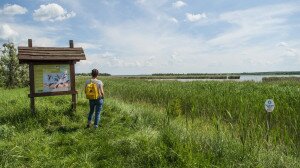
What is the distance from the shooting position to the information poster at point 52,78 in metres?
11.3

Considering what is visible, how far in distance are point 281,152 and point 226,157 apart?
1293 millimetres

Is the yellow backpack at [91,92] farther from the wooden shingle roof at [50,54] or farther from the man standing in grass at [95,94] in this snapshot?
the wooden shingle roof at [50,54]

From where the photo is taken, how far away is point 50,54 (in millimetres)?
11453

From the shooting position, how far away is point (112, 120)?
10.4 metres

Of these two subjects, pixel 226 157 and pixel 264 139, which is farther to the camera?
pixel 264 139

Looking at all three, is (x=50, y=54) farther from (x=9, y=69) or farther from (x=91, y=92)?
(x=9, y=69)

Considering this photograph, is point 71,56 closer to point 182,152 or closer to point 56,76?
point 56,76

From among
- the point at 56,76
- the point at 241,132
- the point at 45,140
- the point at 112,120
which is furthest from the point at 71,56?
the point at 241,132

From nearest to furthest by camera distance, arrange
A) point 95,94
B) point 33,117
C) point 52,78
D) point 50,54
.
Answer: point 95,94 → point 33,117 → point 50,54 → point 52,78

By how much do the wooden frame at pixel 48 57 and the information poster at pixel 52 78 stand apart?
12cm

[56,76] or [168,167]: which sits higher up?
[56,76]

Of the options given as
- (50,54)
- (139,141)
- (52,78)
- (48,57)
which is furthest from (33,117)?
(139,141)

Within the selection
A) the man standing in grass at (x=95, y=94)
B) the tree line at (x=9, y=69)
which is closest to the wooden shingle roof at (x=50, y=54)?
the man standing in grass at (x=95, y=94)

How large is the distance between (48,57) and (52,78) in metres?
0.77
